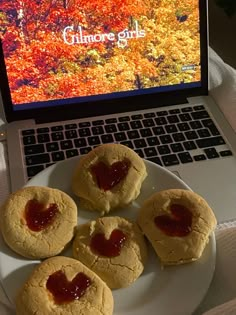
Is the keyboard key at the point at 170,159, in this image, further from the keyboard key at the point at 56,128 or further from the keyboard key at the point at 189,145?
the keyboard key at the point at 56,128

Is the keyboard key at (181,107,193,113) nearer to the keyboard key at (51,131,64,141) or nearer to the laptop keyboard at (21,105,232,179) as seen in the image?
the laptop keyboard at (21,105,232,179)

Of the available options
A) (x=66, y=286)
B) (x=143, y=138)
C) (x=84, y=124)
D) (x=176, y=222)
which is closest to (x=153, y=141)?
(x=143, y=138)

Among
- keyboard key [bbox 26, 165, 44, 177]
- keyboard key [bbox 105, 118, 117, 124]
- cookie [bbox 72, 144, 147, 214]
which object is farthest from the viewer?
keyboard key [bbox 105, 118, 117, 124]

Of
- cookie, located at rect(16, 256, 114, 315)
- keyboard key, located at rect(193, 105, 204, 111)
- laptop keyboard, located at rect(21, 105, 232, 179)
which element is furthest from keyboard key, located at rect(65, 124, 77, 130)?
cookie, located at rect(16, 256, 114, 315)

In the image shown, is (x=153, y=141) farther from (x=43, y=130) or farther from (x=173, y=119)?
(x=43, y=130)

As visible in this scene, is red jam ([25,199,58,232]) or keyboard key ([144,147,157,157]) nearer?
red jam ([25,199,58,232])

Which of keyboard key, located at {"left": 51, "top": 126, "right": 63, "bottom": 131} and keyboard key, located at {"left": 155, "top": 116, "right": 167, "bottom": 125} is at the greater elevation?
keyboard key, located at {"left": 51, "top": 126, "right": 63, "bottom": 131}

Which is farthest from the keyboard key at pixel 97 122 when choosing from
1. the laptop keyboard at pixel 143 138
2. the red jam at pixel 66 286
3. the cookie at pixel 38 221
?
the red jam at pixel 66 286
